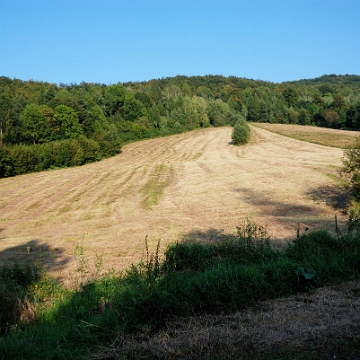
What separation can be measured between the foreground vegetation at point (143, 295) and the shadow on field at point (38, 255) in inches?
162

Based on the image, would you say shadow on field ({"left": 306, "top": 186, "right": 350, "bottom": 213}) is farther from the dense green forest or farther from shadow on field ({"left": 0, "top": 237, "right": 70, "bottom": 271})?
the dense green forest

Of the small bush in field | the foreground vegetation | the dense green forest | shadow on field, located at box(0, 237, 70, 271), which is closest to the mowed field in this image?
shadow on field, located at box(0, 237, 70, 271)

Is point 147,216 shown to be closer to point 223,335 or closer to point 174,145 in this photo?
point 223,335

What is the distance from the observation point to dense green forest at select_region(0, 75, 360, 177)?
167ft

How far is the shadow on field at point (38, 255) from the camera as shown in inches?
475

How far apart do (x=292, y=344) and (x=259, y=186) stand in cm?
2546

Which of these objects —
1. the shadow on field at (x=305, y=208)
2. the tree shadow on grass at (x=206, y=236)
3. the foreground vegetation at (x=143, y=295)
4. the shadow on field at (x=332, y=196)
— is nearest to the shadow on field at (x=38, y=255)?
the foreground vegetation at (x=143, y=295)

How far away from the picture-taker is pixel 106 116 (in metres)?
92.0

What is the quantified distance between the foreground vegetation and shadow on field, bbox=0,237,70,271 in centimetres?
412

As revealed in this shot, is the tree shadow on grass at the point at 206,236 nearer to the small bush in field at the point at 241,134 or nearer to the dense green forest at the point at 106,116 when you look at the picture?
the dense green forest at the point at 106,116

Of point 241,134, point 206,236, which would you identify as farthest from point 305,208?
point 241,134

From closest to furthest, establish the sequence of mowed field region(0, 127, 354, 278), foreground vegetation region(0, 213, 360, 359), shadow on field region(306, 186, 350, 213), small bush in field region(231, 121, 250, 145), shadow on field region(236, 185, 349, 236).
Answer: foreground vegetation region(0, 213, 360, 359)
mowed field region(0, 127, 354, 278)
shadow on field region(236, 185, 349, 236)
shadow on field region(306, 186, 350, 213)
small bush in field region(231, 121, 250, 145)

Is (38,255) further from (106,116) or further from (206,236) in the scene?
(106,116)

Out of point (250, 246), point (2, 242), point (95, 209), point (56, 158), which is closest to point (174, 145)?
point (56, 158)
